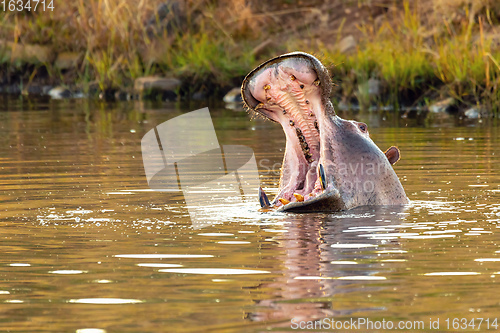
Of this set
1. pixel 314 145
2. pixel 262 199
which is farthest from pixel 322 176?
pixel 262 199

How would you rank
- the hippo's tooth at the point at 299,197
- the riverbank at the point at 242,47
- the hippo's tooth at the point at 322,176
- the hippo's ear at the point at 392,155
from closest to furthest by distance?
the hippo's tooth at the point at 322,176
the hippo's tooth at the point at 299,197
the hippo's ear at the point at 392,155
the riverbank at the point at 242,47

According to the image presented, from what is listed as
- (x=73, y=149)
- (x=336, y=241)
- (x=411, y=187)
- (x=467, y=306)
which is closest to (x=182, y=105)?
(x=73, y=149)

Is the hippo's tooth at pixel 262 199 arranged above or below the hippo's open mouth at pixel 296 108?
below

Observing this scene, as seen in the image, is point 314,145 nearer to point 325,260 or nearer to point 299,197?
point 299,197

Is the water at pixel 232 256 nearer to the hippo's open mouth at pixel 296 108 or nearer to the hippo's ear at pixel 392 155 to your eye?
the hippo's open mouth at pixel 296 108

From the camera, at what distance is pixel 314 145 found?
6879mm

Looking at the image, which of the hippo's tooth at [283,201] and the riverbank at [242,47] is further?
the riverbank at [242,47]

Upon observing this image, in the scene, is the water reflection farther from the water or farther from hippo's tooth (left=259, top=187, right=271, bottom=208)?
hippo's tooth (left=259, top=187, right=271, bottom=208)

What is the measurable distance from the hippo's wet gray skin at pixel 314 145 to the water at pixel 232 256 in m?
0.15

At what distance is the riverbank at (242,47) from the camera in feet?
59.3

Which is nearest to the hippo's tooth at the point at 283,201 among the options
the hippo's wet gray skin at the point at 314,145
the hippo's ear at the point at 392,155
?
the hippo's wet gray skin at the point at 314,145

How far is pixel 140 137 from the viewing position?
47.5 feet

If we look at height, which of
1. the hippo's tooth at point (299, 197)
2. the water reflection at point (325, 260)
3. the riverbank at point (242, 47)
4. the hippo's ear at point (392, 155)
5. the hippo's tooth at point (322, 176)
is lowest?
the water reflection at point (325, 260)

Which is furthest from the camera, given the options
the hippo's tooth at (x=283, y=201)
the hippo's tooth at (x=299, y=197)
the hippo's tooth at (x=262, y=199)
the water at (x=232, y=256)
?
the hippo's tooth at (x=262, y=199)
